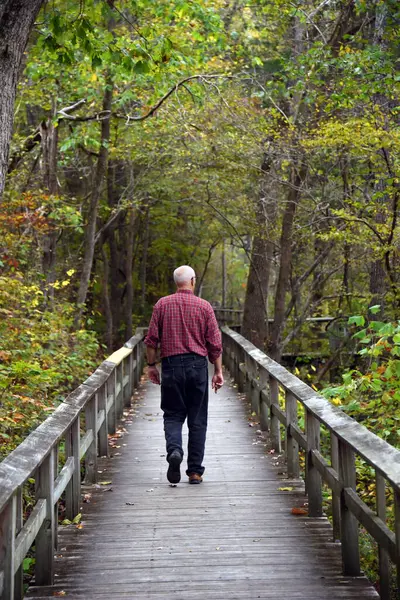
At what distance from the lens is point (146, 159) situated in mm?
24219

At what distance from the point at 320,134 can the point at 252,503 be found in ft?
30.4

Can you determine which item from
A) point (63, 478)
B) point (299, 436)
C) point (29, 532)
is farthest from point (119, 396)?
point (29, 532)

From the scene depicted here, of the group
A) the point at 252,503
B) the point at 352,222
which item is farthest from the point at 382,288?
the point at 252,503

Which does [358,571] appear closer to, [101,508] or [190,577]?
[190,577]

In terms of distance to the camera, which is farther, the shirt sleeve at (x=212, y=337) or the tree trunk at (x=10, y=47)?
the shirt sleeve at (x=212, y=337)

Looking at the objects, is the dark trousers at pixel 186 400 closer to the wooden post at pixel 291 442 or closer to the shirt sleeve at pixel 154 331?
the shirt sleeve at pixel 154 331

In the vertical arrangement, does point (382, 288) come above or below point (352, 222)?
below

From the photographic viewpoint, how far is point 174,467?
7.27 meters

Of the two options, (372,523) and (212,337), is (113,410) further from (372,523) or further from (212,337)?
(372,523)

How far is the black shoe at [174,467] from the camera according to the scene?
721 cm

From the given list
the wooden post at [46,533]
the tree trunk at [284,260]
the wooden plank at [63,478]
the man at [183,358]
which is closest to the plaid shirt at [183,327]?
the man at [183,358]

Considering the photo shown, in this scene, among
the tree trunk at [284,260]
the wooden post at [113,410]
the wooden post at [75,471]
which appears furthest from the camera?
the tree trunk at [284,260]

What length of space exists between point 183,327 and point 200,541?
2170 mm

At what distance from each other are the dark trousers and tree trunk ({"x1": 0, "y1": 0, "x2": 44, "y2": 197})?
2799 millimetres
